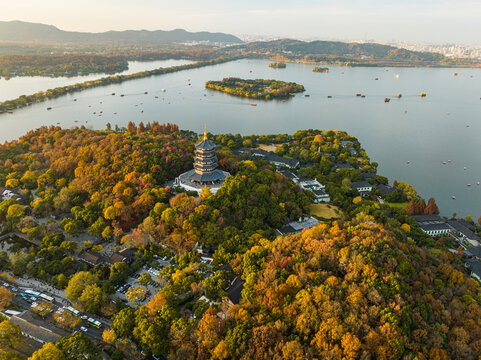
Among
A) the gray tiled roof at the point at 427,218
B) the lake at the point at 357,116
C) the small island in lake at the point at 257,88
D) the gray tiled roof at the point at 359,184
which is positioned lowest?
the gray tiled roof at the point at 427,218

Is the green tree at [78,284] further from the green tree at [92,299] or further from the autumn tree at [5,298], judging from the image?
the autumn tree at [5,298]

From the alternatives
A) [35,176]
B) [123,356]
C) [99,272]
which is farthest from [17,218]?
[123,356]

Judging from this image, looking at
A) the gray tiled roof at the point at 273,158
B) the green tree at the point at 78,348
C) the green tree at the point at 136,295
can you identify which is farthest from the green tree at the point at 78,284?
the gray tiled roof at the point at 273,158

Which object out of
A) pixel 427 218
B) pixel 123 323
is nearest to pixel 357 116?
pixel 427 218

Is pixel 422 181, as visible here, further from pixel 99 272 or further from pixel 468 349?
pixel 99 272

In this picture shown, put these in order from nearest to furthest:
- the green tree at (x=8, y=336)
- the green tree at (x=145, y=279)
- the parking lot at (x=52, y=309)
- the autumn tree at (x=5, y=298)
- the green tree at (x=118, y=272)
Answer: the green tree at (x=8, y=336)
the parking lot at (x=52, y=309)
the autumn tree at (x=5, y=298)
the green tree at (x=145, y=279)
the green tree at (x=118, y=272)

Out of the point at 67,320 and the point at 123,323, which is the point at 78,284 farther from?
the point at 123,323
